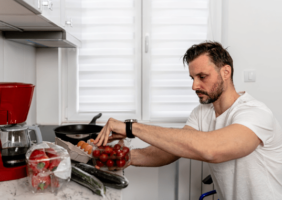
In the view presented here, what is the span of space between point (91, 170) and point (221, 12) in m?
1.70

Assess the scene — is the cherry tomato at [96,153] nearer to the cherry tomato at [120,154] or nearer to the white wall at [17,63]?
the cherry tomato at [120,154]

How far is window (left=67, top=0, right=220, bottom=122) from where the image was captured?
6.95 ft

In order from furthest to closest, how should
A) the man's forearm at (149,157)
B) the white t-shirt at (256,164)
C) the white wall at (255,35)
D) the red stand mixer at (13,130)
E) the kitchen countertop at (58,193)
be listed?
1. the white wall at (255,35)
2. the man's forearm at (149,157)
3. the white t-shirt at (256,164)
4. the red stand mixer at (13,130)
5. the kitchen countertop at (58,193)

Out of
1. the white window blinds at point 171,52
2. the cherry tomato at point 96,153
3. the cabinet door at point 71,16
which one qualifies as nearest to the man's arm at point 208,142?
the cherry tomato at point 96,153

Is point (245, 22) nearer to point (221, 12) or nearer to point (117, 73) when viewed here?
point (221, 12)

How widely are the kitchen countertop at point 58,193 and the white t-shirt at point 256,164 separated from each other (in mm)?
609

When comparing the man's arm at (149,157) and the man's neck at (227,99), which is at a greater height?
the man's neck at (227,99)

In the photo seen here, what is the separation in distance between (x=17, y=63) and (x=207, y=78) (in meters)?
1.24

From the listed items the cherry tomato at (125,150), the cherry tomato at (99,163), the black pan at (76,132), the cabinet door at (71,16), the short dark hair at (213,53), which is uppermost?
the cabinet door at (71,16)

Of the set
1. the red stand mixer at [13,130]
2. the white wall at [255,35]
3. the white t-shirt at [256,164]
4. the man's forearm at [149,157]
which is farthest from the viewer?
the white wall at [255,35]

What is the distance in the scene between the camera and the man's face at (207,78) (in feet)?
4.31

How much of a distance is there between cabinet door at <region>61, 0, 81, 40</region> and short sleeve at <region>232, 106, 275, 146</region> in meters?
1.11

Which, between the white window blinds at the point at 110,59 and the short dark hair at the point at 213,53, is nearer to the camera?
the short dark hair at the point at 213,53

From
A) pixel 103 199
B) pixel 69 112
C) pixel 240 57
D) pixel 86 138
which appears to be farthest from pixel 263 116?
pixel 69 112
